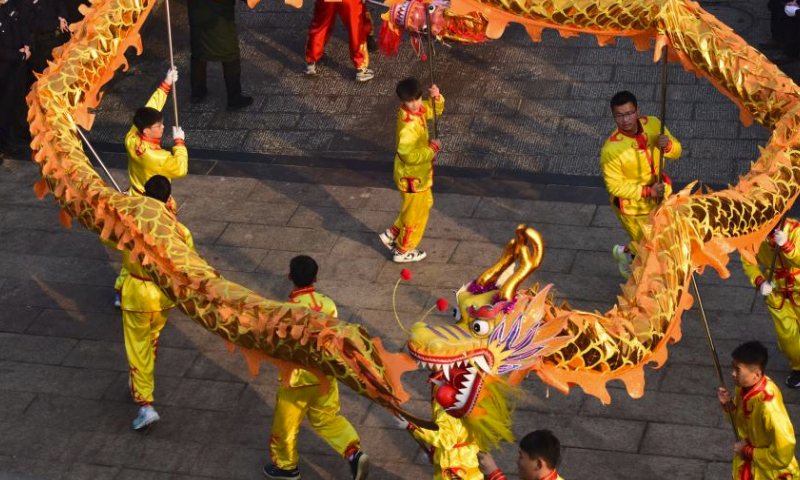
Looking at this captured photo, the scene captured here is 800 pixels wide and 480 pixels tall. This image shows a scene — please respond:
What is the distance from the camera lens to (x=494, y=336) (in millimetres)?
7379

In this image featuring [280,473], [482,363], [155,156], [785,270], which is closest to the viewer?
[482,363]

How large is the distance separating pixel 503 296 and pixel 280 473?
2.89m

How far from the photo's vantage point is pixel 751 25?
612 inches

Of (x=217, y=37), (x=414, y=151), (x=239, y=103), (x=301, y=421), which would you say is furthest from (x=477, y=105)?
(x=301, y=421)

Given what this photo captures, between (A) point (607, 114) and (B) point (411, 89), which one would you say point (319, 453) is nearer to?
(B) point (411, 89)

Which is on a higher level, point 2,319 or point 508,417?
point 508,417

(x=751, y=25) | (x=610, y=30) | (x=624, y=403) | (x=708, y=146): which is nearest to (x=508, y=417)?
(x=624, y=403)

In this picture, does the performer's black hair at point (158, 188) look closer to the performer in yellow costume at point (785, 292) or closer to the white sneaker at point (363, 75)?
the performer in yellow costume at point (785, 292)

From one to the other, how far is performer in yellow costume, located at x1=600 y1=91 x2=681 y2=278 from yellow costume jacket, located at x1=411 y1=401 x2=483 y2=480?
3.07 m

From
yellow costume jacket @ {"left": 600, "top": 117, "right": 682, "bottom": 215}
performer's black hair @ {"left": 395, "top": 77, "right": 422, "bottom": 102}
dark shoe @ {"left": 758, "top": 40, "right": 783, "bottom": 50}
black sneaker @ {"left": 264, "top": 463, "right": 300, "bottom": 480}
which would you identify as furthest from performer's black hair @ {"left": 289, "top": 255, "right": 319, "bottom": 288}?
dark shoe @ {"left": 758, "top": 40, "right": 783, "bottom": 50}

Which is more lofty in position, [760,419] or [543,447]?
[543,447]

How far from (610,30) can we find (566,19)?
0.31m

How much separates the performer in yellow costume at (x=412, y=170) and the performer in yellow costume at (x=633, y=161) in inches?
60.8

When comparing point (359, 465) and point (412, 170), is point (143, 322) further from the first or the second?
point (412, 170)
